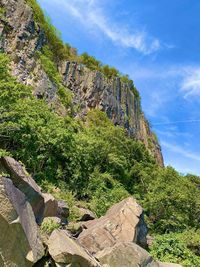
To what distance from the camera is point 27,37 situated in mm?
43750

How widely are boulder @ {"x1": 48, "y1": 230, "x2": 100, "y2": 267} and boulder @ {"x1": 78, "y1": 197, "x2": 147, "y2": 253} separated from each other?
2849mm

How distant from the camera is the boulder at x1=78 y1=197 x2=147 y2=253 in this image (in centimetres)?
1450

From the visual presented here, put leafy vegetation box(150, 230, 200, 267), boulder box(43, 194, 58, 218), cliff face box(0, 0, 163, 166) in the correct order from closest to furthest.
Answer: boulder box(43, 194, 58, 218)
leafy vegetation box(150, 230, 200, 267)
cliff face box(0, 0, 163, 166)

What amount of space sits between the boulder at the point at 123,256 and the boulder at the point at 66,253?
1.26 meters

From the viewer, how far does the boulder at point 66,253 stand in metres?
10.6

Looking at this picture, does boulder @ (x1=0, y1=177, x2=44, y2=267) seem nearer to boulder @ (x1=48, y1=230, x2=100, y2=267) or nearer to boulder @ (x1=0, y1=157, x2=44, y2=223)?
boulder @ (x1=48, y1=230, x2=100, y2=267)

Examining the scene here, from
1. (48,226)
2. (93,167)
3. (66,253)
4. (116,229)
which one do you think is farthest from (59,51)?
(66,253)

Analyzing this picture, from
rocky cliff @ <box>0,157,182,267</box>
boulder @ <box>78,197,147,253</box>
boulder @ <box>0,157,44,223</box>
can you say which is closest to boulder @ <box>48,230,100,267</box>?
rocky cliff @ <box>0,157,182,267</box>

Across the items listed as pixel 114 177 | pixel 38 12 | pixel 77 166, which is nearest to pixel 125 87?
pixel 38 12

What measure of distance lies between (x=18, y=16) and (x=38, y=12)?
736 centimetres

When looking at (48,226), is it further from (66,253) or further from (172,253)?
(172,253)

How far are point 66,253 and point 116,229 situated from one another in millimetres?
6274

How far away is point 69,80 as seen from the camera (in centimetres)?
5128

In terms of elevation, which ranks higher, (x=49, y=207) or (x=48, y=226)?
(x=49, y=207)
